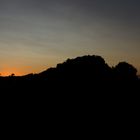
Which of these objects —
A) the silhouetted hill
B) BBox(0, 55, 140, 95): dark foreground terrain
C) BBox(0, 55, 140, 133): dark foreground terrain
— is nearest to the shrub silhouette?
the silhouetted hill

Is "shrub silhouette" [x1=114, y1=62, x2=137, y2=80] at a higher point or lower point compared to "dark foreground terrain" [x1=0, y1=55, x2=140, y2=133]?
higher

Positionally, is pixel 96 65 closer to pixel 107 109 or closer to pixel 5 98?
pixel 107 109

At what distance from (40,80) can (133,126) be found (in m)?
18.2

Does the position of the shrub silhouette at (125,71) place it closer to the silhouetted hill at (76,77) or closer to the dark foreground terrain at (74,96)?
the silhouetted hill at (76,77)

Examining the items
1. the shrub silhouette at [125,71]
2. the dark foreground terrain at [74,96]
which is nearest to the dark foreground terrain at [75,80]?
the dark foreground terrain at [74,96]

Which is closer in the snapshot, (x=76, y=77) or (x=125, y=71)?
(x=76, y=77)

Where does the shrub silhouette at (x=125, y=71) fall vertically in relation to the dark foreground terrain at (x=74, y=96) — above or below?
above

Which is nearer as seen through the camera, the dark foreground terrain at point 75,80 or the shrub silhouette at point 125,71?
the dark foreground terrain at point 75,80

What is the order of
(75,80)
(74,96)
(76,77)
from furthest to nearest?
(76,77) < (75,80) < (74,96)

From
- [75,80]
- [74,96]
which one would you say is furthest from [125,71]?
[74,96]

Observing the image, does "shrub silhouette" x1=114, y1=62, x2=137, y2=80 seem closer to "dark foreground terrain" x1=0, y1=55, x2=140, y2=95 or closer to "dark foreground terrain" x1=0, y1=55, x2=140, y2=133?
"dark foreground terrain" x1=0, y1=55, x2=140, y2=95

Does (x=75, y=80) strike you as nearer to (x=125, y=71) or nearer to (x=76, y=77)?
(x=76, y=77)

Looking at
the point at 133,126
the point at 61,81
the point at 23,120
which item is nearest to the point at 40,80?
the point at 61,81

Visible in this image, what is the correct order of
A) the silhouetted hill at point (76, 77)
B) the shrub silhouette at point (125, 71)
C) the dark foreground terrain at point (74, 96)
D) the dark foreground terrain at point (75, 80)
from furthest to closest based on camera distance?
the shrub silhouette at point (125, 71), the silhouetted hill at point (76, 77), the dark foreground terrain at point (75, 80), the dark foreground terrain at point (74, 96)
